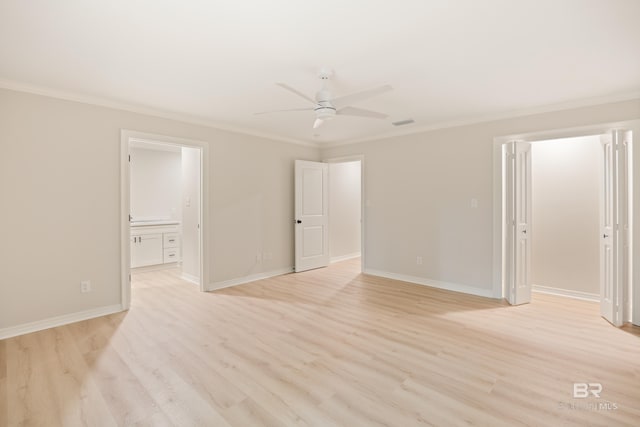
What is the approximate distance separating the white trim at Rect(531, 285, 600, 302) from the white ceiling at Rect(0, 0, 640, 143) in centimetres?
250

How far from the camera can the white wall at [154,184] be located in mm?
6316

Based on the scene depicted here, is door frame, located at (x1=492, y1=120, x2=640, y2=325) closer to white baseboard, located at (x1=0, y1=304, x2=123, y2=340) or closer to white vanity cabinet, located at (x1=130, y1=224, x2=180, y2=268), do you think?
white baseboard, located at (x1=0, y1=304, x2=123, y2=340)

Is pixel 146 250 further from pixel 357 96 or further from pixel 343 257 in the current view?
pixel 357 96

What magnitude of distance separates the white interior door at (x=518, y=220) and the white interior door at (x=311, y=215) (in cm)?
321

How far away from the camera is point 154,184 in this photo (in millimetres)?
6539

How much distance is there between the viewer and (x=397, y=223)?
5.25 m

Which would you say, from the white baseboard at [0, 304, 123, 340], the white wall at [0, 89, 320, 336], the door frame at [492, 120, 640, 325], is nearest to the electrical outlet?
the white wall at [0, 89, 320, 336]

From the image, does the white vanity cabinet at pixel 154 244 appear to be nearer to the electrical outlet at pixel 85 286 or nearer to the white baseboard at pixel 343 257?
the electrical outlet at pixel 85 286

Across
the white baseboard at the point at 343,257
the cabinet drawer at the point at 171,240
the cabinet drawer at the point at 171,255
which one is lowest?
the white baseboard at the point at 343,257

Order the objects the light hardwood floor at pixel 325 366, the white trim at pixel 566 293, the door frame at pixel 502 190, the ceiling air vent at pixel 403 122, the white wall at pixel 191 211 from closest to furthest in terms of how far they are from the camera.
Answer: the light hardwood floor at pixel 325 366 → the door frame at pixel 502 190 → the white trim at pixel 566 293 → the ceiling air vent at pixel 403 122 → the white wall at pixel 191 211

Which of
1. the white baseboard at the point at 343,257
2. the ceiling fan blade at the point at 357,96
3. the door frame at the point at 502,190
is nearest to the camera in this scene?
the ceiling fan blade at the point at 357,96

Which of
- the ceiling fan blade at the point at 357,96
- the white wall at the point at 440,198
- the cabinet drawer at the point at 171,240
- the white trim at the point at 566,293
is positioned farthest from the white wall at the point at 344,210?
the ceiling fan blade at the point at 357,96

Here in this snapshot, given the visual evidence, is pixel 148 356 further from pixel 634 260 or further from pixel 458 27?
pixel 634 260

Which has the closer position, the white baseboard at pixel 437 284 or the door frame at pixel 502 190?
the door frame at pixel 502 190
